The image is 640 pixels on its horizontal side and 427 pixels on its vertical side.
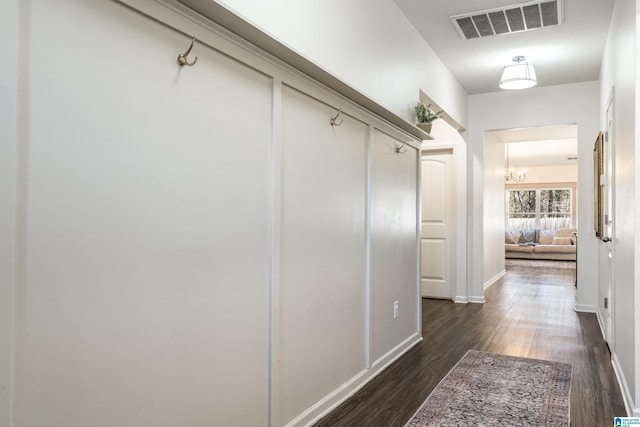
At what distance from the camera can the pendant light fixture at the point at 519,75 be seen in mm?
4395

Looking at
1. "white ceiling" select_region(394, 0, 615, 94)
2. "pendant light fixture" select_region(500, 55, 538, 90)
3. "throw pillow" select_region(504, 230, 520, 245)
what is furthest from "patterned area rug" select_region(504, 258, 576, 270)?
"pendant light fixture" select_region(500, 55, 538, 90)

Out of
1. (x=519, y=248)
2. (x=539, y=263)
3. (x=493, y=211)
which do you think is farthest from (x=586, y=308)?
(x=519, y=248)

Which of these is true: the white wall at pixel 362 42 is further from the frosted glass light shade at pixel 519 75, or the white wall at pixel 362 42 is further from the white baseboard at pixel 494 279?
the white baseboard at pixel 494 279

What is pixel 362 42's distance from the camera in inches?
111

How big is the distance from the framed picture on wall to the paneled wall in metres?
3.11

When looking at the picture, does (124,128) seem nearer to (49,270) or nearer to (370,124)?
(49,270)

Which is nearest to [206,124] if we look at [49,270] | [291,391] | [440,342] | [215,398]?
[49,270]

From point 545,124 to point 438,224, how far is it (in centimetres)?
177

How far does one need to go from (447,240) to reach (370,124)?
11.1 feet

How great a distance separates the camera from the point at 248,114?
186cm

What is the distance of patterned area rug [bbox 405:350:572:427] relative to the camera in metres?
2.39

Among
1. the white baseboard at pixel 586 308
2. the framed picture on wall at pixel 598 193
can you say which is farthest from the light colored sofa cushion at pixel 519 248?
the framed picture on wall at pixel 598 193

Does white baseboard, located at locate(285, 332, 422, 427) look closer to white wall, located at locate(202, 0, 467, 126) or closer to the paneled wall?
the paneled wall

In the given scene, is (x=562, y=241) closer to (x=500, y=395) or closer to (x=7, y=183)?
(x=500, y=395)
